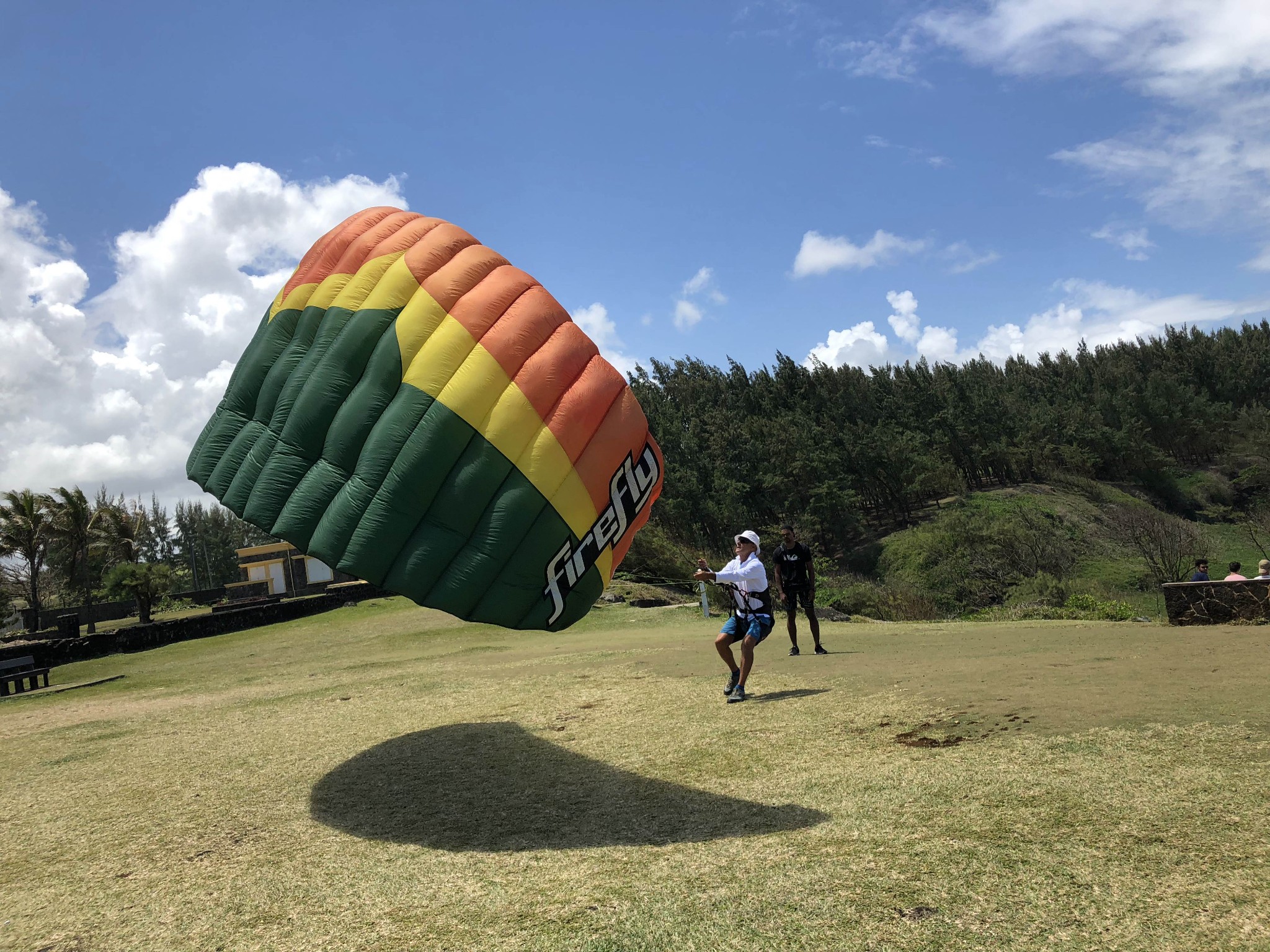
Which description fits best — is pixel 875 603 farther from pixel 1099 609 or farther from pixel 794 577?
pixel 794 577

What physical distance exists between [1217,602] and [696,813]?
29.5 feet

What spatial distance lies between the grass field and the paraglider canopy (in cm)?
170

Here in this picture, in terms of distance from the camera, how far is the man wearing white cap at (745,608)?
27.0 ft

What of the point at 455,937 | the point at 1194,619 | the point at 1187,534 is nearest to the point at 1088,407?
the point at 1187,534

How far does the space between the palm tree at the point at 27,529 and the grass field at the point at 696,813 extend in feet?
105

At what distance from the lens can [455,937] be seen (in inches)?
151

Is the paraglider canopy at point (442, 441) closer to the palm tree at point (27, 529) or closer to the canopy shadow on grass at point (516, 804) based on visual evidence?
the canopy shadow on grass at point (516, 804)

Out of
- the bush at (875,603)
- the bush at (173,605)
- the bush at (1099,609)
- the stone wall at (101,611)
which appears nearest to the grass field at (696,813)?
the bush at (1099,609)

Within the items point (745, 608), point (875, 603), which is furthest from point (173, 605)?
point (745, 608)

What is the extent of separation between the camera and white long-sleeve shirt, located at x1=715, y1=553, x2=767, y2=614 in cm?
819

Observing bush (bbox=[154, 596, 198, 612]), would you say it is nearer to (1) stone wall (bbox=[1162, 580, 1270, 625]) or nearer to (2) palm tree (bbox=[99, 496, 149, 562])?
(2) palm tree (bbox=[99, 496, 149, 562])

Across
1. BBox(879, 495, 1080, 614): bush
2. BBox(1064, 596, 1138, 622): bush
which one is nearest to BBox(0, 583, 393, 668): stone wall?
BBox(1064, 596, 1138, 622): bush

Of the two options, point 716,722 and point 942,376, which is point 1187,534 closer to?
point 942,376

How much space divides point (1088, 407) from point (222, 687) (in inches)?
2729
